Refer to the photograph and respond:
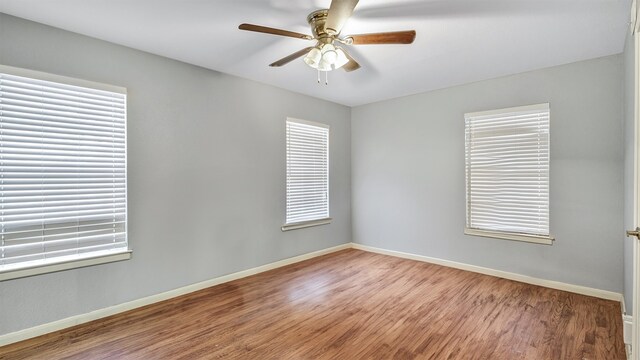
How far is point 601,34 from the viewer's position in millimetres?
2646

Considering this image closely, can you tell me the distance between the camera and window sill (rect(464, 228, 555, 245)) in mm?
3426

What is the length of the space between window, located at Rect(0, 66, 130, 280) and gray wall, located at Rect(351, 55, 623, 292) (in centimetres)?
363

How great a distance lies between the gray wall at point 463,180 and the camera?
311cm

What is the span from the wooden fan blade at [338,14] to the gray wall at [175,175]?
196cm

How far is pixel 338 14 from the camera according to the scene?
6.28 ft

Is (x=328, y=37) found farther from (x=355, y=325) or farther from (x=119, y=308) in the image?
(x=119, y=308)

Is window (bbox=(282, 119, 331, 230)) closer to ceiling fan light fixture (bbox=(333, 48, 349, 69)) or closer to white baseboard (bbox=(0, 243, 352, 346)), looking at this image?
white baseboard (bbox=(0, 243, 352, 346))

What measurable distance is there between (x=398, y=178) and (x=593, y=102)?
246 centimetres

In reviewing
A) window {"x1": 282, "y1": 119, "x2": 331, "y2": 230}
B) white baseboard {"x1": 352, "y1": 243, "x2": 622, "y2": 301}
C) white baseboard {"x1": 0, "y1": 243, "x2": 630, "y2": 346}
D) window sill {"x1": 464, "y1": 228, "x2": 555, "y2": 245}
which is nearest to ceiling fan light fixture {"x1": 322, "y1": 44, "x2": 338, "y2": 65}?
window {"x1": 282, "y1": 119, "x2": 331, "y2": 230}

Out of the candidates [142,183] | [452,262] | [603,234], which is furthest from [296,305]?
[603,234]

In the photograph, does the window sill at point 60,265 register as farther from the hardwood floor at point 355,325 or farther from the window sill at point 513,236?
the window sill at point 513,236

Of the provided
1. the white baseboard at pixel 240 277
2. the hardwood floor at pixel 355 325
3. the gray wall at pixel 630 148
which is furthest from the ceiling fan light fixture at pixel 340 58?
the white baseboard at pixel 240 277

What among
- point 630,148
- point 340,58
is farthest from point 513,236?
point 340,58

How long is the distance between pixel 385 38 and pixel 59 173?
2.93 metres
